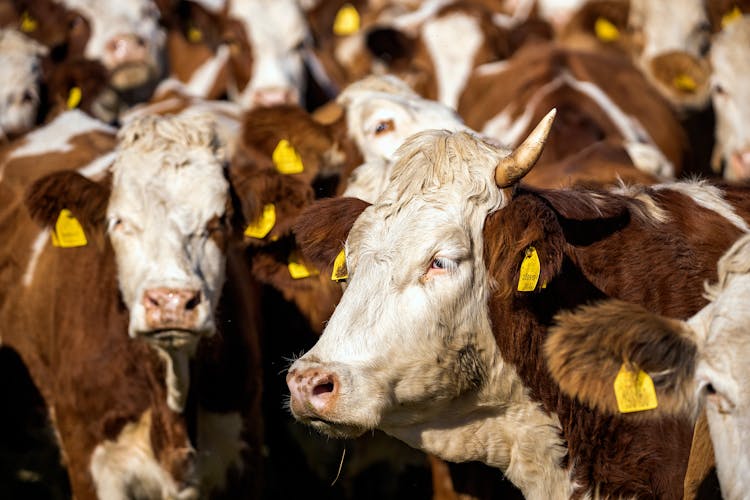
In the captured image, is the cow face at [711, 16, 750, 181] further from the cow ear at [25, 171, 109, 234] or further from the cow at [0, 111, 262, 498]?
the cow ear at [25, 171, 109, 234]

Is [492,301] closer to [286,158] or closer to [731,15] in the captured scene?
[286,158]

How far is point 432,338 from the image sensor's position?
3.39 metres

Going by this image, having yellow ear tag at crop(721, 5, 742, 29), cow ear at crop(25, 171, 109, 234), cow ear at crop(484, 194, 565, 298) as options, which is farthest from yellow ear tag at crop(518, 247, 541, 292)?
yellow ear tag at crop(721, 5, 742, 29)

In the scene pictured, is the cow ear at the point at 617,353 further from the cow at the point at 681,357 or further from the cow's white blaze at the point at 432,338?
the cow's white blaze at the point at 432,338

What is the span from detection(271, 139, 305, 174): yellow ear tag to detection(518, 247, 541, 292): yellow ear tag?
8.53ft

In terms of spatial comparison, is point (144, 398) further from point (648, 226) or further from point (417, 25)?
point (417, 25)

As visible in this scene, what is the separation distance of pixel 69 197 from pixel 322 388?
6.40 feet

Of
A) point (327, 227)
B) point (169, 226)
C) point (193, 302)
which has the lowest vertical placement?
point (193, 302)

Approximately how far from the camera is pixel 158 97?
8.50 meters

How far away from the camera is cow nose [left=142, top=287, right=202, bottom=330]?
4.33 metres

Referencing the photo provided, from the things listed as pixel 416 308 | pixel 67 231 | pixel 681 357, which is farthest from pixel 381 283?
pixel 67 231

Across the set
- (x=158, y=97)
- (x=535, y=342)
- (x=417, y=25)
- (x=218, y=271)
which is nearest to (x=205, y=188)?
(x=218, y=271)

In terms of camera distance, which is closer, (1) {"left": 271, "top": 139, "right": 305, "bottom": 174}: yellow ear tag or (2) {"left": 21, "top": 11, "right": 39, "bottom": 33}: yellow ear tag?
(1) {"left": 271, "top": 139, "right": 305, "bottom": 174}: yellow ear tag

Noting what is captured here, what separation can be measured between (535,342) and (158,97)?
5.46m
